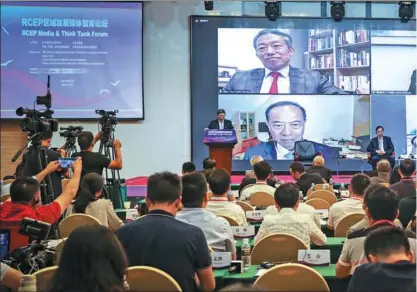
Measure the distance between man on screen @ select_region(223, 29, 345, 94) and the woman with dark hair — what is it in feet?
33.5

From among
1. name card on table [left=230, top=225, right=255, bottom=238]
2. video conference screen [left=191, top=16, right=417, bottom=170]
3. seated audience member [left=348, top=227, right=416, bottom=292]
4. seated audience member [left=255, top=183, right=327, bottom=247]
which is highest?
video conference screen [left=191, top=16, right=417, bottom=170]

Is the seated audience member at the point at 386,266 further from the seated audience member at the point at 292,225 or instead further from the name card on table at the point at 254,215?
the name card on table at the point at 254,215

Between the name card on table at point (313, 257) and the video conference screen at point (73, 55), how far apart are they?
8511 mm

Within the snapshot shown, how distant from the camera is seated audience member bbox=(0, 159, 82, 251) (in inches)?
128

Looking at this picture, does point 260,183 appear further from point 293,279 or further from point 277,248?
point 293,279

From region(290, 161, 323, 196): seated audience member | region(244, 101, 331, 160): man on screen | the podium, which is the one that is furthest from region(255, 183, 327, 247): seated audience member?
region(244, 101, 331, 160): man on screen

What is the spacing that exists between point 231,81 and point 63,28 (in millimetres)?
3473

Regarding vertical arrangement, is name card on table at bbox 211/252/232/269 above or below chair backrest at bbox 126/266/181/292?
below

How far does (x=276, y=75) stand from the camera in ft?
39.0

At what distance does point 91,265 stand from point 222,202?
3.01 metres

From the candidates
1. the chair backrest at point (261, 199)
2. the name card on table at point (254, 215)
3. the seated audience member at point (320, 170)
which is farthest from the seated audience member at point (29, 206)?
the seated audience member at point (320, 170)

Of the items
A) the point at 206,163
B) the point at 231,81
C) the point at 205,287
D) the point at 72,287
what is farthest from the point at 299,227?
the point at 231,81

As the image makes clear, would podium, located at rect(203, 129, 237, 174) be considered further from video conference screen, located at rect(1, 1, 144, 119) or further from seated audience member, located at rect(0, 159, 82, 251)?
seated audience member, located at rect(0, 159, 82, 251)

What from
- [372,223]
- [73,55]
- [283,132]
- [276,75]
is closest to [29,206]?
[372,223]
